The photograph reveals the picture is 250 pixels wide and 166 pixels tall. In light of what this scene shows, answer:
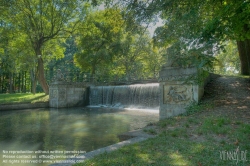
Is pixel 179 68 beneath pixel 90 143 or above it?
above

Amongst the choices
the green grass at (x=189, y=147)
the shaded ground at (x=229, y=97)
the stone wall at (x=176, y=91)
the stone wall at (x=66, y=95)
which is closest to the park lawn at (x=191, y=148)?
the green grass at (x=189, y=147)

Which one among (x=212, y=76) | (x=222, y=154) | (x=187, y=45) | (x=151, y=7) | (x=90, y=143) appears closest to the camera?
(x=222, y=154)

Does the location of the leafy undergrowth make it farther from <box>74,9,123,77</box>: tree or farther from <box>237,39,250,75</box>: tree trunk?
<box>74,9,123,77</box>: tree

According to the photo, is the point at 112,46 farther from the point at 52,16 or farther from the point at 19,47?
the point at 19,47

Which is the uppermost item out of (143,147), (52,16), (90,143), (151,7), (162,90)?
(52,16)

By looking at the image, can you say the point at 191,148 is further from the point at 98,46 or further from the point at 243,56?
the point at 98,46

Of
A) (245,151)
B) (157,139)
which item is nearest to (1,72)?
(157,139)

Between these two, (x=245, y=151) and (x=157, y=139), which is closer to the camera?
(x=245, y=151)

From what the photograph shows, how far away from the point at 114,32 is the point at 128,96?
21.8 ft

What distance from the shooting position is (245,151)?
10.3 feet

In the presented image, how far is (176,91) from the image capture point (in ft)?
24.4

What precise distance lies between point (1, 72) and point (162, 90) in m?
21.8

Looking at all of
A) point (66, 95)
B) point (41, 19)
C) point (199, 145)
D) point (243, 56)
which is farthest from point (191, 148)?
point (41, 19)

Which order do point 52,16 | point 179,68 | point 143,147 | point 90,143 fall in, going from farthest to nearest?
point 52,16 → point 179,68 → point 90,143 → point 143,147
